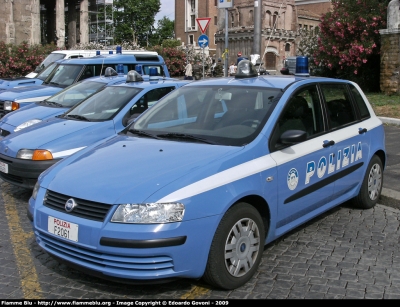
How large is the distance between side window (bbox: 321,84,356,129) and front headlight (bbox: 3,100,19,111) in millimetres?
7798

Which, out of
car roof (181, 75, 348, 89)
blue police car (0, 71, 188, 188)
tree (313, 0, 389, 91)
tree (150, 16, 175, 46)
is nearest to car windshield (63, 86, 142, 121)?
blue police car (0, 71, 188, 188)

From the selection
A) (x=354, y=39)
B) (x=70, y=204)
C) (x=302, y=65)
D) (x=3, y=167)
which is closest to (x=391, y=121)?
(x=302, y=65)

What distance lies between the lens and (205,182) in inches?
150

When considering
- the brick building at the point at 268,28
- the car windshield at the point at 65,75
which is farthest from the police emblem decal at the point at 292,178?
the brick building at the point at 268,28

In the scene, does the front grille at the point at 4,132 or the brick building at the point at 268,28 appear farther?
the brick building at the point at 268,28

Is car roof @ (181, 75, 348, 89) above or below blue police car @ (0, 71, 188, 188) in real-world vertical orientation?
above

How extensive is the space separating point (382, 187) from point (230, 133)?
135 inches

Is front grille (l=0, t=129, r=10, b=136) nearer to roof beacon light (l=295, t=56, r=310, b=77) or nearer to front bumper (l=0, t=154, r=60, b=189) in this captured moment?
front bumper (l=0, t=154, r=60, b=189)

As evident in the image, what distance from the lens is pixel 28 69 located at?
71.6 feet

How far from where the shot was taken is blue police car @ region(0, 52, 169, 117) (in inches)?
444

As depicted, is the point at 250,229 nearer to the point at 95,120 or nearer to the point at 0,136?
the point at 95,120

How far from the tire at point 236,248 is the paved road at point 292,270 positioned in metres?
0.13

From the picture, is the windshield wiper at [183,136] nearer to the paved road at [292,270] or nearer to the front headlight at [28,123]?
the paved road at [292,270]

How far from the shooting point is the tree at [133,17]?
91.6 metres
